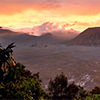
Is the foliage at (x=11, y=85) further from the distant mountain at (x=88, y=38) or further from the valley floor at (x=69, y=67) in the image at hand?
the distant mountain at (x=88, y=38)

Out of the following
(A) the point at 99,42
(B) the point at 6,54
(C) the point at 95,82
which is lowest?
(C) the point at 95,82

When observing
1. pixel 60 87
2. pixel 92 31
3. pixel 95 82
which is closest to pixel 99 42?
pixel 92 31

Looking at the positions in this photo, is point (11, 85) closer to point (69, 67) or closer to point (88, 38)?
point (69, 67)

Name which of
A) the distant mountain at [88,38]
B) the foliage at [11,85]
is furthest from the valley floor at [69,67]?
the distant mountain at [88,38]

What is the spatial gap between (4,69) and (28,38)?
193107 mm

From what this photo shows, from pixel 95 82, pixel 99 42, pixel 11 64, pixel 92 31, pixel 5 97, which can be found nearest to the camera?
pixel 5 97

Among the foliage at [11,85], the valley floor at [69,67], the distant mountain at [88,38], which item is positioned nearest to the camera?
the foliage at [11,85]

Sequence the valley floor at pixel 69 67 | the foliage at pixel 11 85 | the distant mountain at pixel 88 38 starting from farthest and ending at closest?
the distant mountain at pixel 88 38
the valley floor at pixel 69 67
the foliage at pixel 11 85

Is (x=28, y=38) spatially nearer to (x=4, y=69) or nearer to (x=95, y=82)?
(x=95, y=82)

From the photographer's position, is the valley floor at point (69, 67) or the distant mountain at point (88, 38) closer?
the valley floor at point (69, 67)

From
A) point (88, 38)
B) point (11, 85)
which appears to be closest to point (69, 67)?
point (11, 85)

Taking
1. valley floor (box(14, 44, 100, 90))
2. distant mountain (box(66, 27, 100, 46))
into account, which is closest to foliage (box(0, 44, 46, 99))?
valley floor (box(14, 44, 100, 90))

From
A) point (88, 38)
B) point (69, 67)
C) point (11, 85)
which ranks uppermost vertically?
point (88, 38)

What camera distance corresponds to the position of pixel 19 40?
621ft
